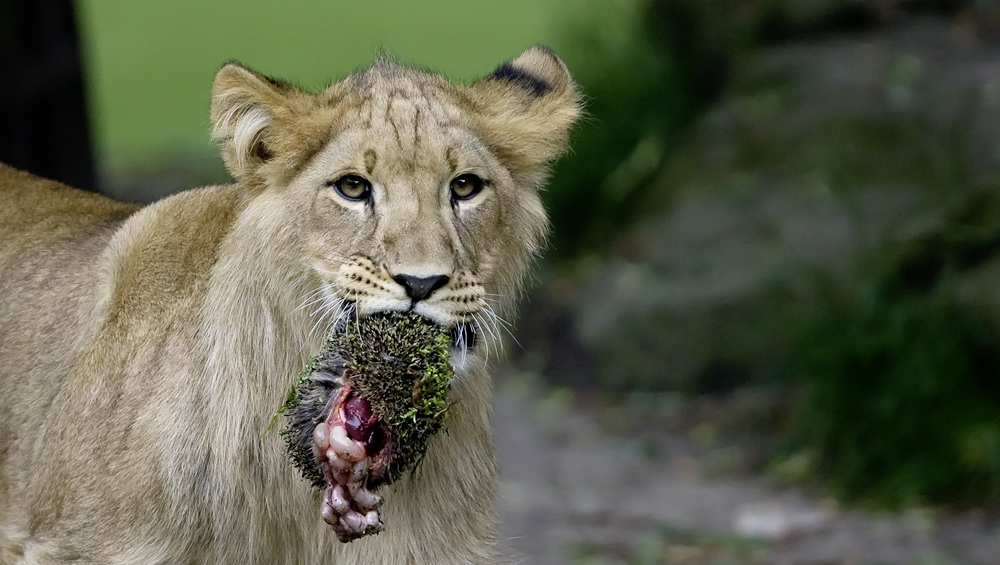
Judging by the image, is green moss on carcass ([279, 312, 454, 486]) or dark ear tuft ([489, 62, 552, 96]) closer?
A: green moss on carcass ([279, 312, 454, 486])

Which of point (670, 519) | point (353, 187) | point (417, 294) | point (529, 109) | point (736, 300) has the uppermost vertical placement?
point (736, 300)

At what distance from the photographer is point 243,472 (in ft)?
11.9

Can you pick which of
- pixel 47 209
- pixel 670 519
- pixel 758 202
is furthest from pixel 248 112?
pixel 758 202

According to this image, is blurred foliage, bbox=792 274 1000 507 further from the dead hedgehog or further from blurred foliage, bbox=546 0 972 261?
the dead hedgehog

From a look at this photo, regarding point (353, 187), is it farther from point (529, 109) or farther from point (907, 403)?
point (907, 403)

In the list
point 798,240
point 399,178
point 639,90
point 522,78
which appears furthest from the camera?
point 639,90

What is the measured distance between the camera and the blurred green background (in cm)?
715

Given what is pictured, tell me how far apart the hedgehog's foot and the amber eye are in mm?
646

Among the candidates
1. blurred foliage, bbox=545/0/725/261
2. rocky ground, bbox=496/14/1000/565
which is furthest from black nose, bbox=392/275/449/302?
blurred foliage, bbox=545/0/725/261

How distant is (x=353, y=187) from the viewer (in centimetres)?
344

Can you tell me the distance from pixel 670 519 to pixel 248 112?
13.5 feet

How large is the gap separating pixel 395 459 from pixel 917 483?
14.4 feet

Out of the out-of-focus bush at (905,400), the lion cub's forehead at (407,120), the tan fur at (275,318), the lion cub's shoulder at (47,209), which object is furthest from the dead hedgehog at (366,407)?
the out-of-focus bush at (905,400)

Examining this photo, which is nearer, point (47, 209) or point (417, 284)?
point (417, 284)
